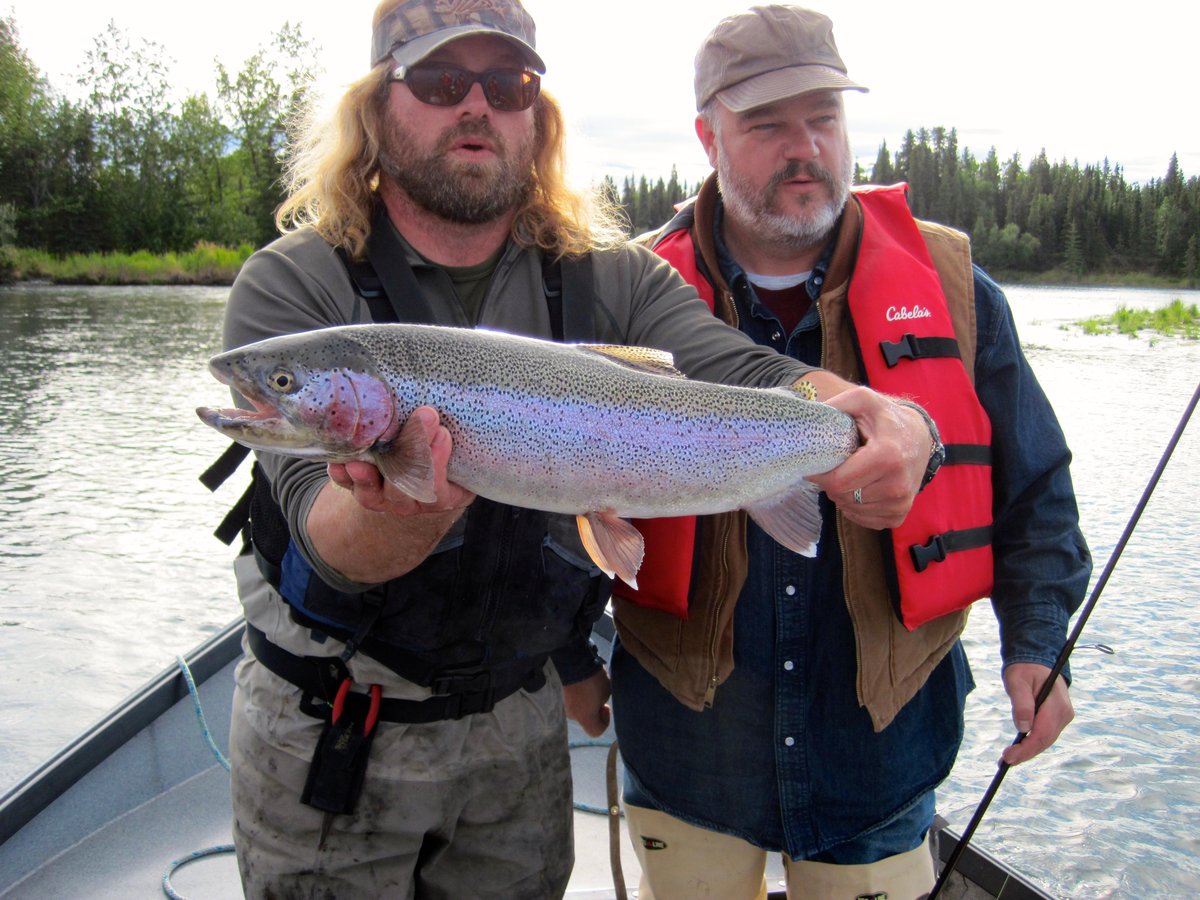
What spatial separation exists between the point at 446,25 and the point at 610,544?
62.3 inches

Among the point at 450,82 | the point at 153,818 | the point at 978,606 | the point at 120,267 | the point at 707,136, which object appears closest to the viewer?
the point at 450,82

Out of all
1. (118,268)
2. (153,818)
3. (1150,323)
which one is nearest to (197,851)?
(153,818)

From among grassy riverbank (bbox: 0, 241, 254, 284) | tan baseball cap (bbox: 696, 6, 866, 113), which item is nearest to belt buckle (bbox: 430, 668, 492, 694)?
tan baseball cap (bbox: 696, 6, 866, 113)

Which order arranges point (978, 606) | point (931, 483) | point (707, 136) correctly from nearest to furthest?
point (931, 483)
point (707, 136)
point (978, 606)

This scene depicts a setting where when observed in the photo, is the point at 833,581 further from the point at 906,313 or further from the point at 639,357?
the point at 639,357

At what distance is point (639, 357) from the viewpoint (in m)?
2.53

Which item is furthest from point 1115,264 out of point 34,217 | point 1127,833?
point 1127,833

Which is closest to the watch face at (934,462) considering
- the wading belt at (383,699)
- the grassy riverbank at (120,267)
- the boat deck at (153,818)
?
the wading belt at (383,699)

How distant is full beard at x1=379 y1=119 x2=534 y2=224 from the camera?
269cm

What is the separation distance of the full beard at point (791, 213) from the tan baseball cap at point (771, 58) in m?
0.25

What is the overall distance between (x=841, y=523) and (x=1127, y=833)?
12.8 feet

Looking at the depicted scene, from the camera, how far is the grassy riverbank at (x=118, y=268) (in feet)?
148

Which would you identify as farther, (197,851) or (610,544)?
(197,851)

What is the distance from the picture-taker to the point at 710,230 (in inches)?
126
